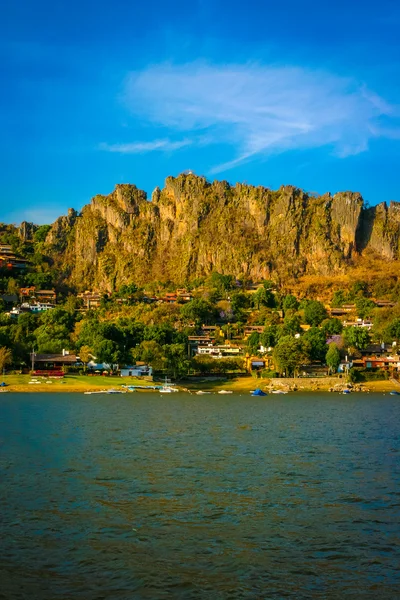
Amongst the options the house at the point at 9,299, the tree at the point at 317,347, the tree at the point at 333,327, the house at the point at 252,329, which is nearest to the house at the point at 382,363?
the tree at the point at 317,347

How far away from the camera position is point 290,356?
11506 centimetres

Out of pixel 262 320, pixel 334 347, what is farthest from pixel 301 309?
pixel 334 347

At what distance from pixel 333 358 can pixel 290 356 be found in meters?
10.0

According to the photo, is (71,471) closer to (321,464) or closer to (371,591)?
(321,464)

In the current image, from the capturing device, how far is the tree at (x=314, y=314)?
Answer: 168 m

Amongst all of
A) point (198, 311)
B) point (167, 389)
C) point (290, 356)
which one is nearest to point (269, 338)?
point (290, 356)

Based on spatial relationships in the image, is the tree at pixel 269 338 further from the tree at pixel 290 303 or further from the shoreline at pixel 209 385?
the tree at pixel 290 303

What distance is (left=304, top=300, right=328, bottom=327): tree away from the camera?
551ft

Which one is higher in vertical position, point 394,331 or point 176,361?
point 394,331

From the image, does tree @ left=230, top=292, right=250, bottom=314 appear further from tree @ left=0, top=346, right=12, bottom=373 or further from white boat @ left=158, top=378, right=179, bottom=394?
tree @ left=0, top=346, right=12, bottom=373

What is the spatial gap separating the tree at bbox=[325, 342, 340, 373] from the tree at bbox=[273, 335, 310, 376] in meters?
4.11

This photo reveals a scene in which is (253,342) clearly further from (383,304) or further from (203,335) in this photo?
(383,304)

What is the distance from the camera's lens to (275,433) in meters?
50.4

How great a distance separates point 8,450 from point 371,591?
89.2 ft
